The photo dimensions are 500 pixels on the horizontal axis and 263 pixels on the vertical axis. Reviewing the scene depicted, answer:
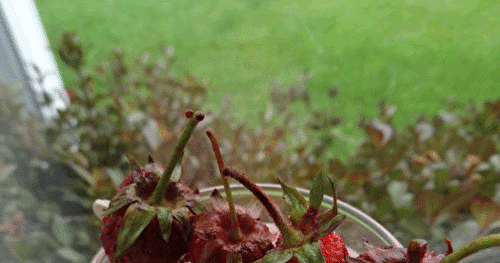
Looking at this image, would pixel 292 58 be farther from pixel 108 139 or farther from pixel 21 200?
pixel 21 200

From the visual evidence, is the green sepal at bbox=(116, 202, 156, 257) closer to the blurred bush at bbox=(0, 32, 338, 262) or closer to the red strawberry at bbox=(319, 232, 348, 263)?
the red strawberry at bbox=(319, 232, 348, 263)

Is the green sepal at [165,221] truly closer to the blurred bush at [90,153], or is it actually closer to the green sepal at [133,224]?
the green sepal at [133,224]

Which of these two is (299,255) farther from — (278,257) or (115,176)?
(115,176)

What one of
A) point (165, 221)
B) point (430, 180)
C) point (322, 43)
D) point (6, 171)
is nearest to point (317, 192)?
point (165, 221)

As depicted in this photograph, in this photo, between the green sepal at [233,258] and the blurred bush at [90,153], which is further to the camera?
the blurred bush at [90,153]

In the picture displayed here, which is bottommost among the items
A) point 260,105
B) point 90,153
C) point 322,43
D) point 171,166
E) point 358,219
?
point 260,105

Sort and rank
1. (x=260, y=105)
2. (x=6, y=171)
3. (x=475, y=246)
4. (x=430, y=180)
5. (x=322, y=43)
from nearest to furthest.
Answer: (x=475, y=246), (x=430, y=180), (x=6, y=171), (x=260, y=105), (x=322, y=43)

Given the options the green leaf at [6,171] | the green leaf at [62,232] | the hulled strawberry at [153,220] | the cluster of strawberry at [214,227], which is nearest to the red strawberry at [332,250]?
the cluster of strawberry at [214,227]
